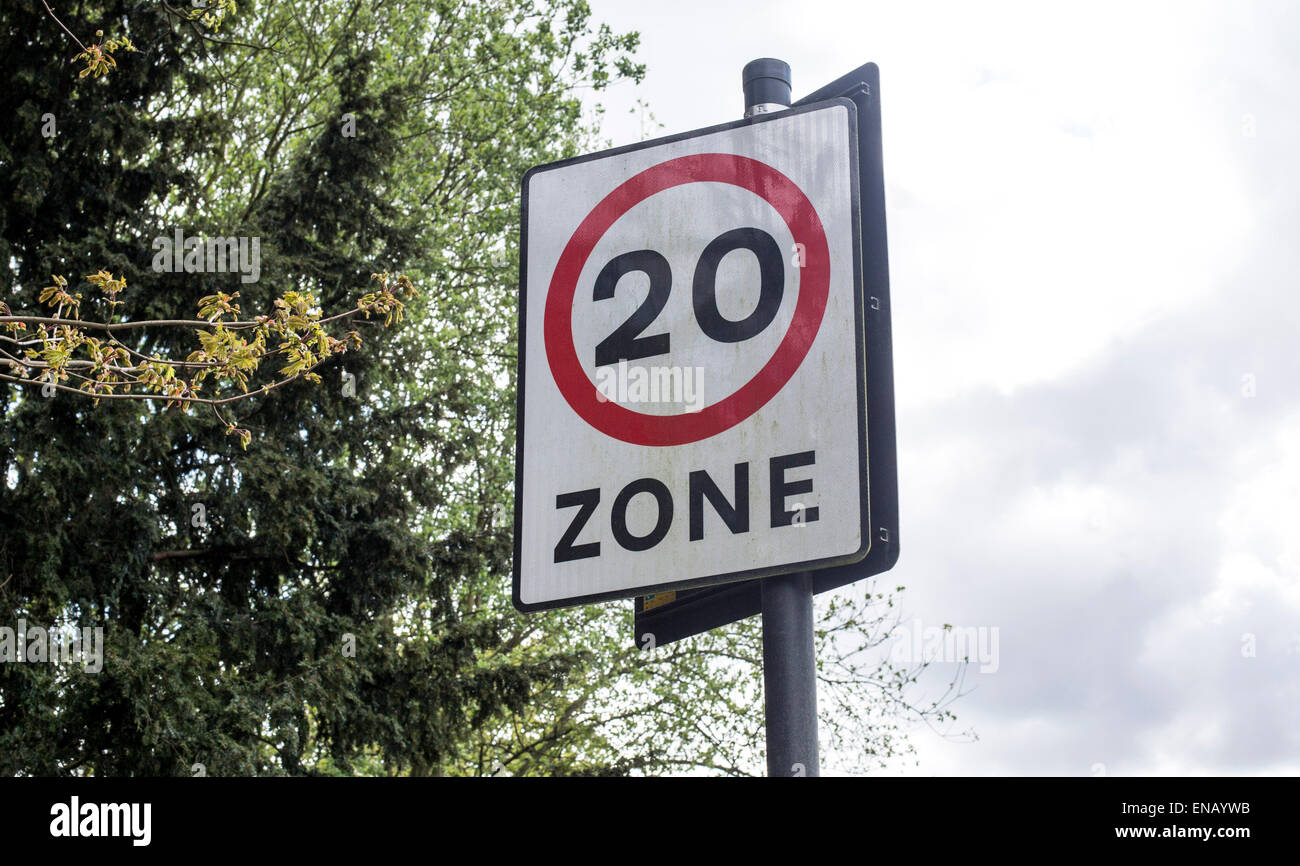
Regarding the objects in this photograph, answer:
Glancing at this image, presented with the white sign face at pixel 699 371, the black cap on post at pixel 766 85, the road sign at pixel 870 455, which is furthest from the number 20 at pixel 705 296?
the black cap on post at pixel 766 85

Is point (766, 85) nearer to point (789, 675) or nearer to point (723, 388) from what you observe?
point (723, 388)

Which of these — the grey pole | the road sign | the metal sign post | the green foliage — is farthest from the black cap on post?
the green foliage

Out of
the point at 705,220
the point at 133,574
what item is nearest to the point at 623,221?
the point at 705,220

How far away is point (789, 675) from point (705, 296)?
23.2 inches

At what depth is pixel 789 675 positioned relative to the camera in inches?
73.6

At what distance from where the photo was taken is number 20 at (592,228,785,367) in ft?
6.63

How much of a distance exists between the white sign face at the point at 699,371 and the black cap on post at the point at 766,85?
3.3 inches

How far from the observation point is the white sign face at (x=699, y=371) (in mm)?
1931

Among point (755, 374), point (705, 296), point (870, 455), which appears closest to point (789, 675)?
point (870, 455)

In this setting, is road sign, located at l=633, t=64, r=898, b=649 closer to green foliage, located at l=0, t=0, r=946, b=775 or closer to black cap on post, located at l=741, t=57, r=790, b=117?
black cap on post, located at l=741, t=57, r=790, b=117

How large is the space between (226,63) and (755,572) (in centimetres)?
1514

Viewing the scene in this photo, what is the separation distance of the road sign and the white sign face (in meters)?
0.04
